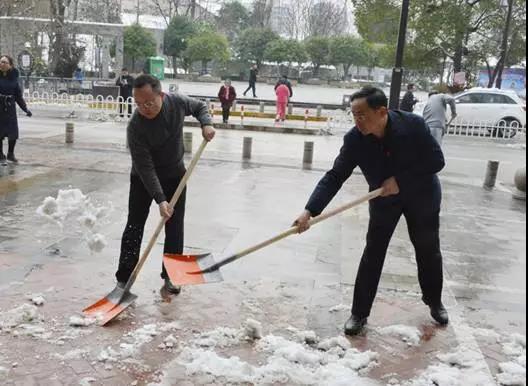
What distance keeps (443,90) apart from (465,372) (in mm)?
6878

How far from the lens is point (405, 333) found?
155 inches

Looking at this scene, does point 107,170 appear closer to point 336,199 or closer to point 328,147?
point 336,199

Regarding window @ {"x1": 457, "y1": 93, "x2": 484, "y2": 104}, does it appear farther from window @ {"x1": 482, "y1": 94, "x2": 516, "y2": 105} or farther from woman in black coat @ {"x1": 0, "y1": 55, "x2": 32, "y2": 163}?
woman in black coat @ {"x1": 0, "y1": 55, "x2": 32, "y2": 163}

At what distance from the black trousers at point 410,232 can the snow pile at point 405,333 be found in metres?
0.18

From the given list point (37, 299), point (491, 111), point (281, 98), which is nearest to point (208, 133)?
point (37, 299)

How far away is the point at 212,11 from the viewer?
2308 inches

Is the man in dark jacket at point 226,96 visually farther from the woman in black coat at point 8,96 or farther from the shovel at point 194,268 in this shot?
the shovel at point 194,268

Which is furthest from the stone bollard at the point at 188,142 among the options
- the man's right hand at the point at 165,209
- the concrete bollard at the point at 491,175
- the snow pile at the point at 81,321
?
the snow pile at the point at 81,321

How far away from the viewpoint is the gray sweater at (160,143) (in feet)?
13.1

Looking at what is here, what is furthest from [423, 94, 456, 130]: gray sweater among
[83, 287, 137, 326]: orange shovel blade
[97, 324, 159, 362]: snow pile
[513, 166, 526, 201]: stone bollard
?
[97, 324, 159, 362]: snow pile

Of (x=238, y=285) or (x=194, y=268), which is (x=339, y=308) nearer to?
(x=238, y=285)

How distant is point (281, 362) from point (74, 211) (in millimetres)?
3839

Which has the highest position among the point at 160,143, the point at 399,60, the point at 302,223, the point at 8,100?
the point at 399,60

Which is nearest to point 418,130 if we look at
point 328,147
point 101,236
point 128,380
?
point 128,380
